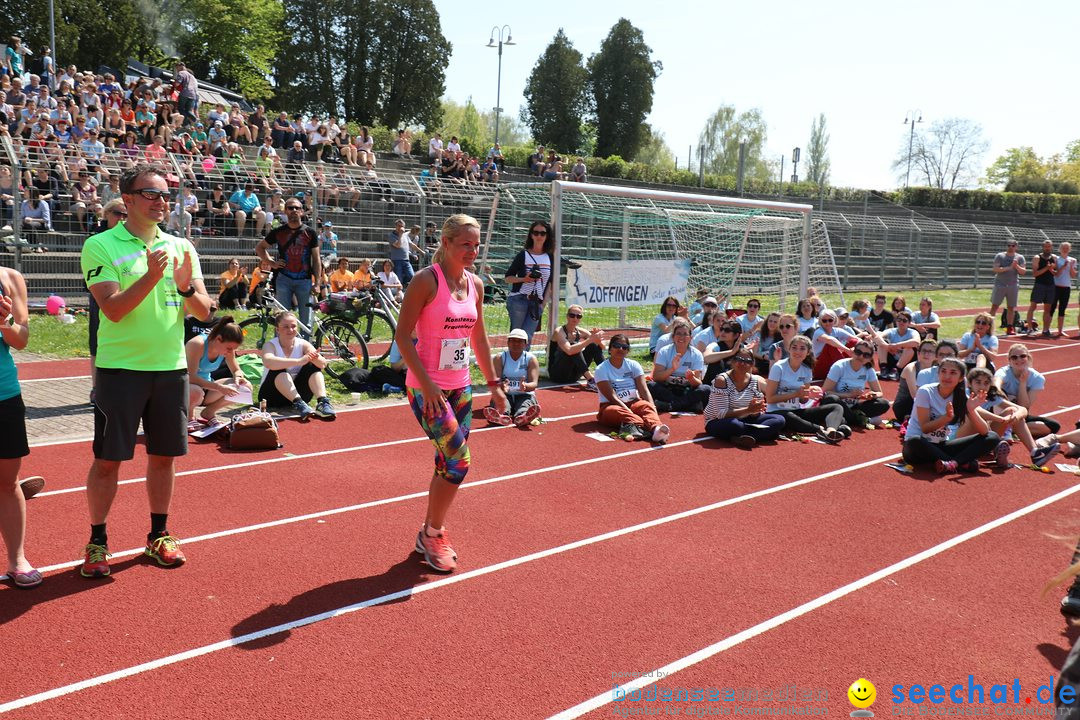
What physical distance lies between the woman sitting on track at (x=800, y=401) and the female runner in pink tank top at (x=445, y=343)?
18.0 ft

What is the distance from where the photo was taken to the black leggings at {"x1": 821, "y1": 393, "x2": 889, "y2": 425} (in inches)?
407

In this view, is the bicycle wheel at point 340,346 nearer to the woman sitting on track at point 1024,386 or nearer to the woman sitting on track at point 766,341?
the woman sitting on track at point 766,341

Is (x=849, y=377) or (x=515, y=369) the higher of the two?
(x=849, y=377)

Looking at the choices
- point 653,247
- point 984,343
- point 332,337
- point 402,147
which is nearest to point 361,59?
point 402,147

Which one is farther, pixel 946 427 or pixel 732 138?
pixel 732 138

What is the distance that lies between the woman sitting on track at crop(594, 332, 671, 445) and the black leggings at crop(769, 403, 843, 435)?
132 centimetres

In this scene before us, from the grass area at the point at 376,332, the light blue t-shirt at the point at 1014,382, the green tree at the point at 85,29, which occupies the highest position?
the green tree at the point at 85,29

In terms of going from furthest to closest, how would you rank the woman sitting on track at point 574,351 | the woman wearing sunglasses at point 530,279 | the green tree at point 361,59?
the green tree at point 361,59, the woman sitting on track at point 574,351, the woman wearing sunglasses at point 530,279

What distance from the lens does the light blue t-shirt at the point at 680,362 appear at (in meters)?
11.1

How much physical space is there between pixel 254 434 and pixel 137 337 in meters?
3.45

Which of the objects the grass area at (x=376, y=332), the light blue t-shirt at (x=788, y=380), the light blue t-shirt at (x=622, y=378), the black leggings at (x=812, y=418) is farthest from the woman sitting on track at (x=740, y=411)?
the grass area at (x=376, y=332)

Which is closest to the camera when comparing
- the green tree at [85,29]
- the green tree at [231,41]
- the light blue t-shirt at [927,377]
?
the light blue t-shirt at [927,377]

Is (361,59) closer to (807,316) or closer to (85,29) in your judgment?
(85,29)

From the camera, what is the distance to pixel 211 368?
9188 millimetres
